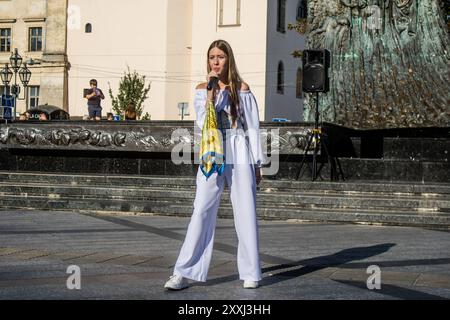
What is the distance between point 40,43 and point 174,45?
9710 mm

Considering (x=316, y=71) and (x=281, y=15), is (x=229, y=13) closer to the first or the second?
(x=281, y=15)

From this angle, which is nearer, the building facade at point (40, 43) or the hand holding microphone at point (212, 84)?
the hand holding microphone at point (212, 84)

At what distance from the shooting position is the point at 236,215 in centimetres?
562

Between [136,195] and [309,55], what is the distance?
12.0 feet

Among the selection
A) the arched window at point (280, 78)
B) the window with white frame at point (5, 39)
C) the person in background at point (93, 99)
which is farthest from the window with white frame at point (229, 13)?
the person in background at point (93, 99)

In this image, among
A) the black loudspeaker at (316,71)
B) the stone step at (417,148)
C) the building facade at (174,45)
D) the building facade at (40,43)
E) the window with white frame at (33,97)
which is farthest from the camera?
the window with white frame at (33,97)

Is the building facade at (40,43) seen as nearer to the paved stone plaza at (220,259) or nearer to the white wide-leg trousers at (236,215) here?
the paved stone plaza at (220,259)

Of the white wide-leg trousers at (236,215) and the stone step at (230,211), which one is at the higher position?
the white wide-leg trousers at (236,215)

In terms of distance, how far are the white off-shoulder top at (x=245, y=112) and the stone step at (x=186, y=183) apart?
6448mm

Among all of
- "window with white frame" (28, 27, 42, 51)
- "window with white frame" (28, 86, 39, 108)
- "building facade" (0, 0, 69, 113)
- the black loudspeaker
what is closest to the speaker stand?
the black loudspeaker

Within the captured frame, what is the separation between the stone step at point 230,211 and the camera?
1067 centimetres

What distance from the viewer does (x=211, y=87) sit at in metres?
5.58

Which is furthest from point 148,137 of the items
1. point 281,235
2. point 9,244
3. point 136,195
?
point 9,244
